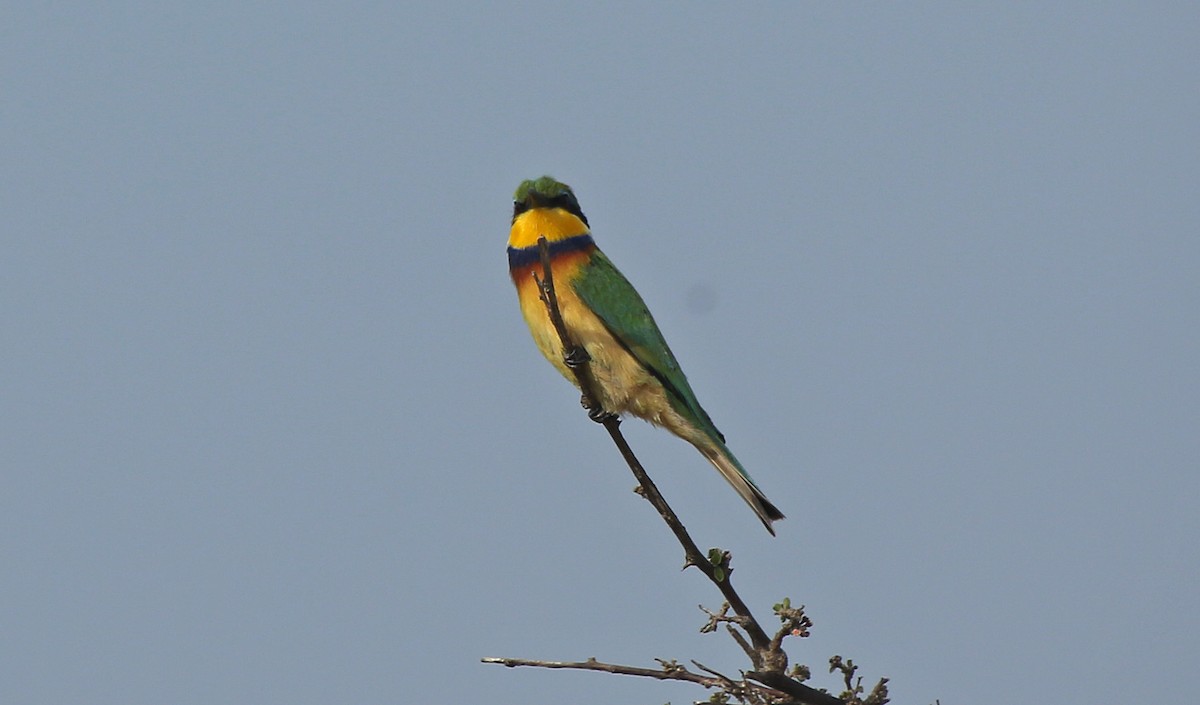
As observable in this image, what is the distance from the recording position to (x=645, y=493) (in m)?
4.80

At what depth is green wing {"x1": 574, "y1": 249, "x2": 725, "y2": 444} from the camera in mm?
7520

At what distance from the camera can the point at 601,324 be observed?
7.65 metres

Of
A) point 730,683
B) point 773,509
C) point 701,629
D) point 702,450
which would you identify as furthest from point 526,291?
point 730,683

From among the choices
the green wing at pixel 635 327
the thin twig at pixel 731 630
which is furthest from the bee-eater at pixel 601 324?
the thin twig at pixel 731 630

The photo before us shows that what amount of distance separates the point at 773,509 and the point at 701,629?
8.42 feet

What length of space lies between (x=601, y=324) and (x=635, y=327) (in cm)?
19

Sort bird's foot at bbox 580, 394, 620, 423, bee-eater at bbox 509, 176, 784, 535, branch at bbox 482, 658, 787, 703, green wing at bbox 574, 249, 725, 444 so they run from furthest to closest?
green wing at bbox 574, 249, 725, 444 < bee-eater at bbox 509, 176, 784, 535 < bird's foot at bbox 580, 394, 620, 423 < branch at bbox 482, 658, 787, 703

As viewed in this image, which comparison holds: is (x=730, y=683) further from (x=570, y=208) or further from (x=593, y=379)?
(x=570, y=208)

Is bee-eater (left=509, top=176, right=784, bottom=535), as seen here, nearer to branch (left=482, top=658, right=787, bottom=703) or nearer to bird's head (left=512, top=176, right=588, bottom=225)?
bird's head (left=512, top=176, right=588, bottom=225)

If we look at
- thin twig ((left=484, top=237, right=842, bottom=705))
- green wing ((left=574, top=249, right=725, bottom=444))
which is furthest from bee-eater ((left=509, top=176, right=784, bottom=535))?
thin twig ((left=484, top=237, right=842, bottom=705))

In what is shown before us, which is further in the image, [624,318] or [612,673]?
[624,318]

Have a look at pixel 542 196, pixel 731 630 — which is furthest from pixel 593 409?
pixel 731 630

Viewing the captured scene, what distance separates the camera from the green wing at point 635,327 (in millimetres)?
7520

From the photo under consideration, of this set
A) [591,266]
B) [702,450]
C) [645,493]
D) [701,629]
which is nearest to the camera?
[701,629]
